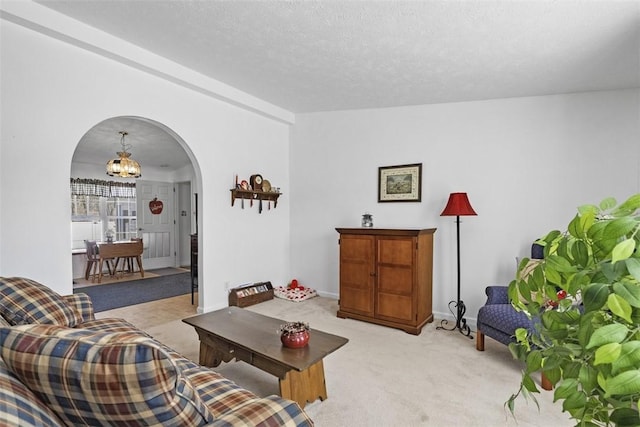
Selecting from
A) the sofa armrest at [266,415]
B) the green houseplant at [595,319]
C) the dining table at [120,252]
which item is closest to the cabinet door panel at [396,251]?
the sofa armrest at [266,415]

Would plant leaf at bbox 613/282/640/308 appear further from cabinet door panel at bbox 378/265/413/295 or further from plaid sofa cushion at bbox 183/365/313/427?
cabinet door panel at bbox 378/265/413/295

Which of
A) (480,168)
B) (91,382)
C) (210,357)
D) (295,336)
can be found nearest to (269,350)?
(295,336)

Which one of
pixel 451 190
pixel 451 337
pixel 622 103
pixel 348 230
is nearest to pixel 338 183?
pixel 348 230

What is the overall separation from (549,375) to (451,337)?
2.98 meters

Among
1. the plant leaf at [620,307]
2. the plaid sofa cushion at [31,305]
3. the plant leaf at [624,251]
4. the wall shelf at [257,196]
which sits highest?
the wall shelf at [257,196]

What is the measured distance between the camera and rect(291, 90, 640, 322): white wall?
3236 millimetres

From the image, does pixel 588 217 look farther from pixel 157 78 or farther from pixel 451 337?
pixel 157 78

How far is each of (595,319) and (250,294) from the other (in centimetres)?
409

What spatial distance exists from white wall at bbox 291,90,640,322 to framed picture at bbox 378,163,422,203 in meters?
0.08

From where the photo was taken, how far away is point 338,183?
15.2 feet

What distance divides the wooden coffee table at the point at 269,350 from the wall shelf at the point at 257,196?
75.8 inches

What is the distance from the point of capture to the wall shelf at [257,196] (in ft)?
13.8

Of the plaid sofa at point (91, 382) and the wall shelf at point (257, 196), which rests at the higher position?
the wall shelf at point (257, 196)

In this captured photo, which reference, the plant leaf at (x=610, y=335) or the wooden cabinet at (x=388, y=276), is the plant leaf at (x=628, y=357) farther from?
the wooden cabinet at (x=388, y=276)
